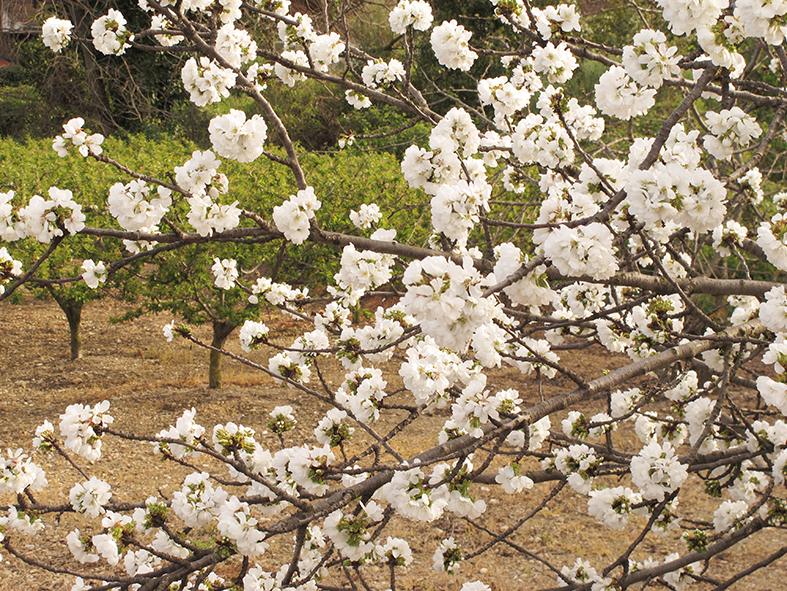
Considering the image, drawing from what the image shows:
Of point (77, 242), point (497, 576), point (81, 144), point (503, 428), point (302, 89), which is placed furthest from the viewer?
point (302, 89)

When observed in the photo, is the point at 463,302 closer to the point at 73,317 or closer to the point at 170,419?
the point at 170,419

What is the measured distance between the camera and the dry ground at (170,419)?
12.8ft

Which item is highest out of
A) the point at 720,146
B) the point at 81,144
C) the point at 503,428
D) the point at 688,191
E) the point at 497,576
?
the point at 720,146

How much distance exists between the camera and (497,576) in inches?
151

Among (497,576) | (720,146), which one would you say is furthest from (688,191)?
(497,576)

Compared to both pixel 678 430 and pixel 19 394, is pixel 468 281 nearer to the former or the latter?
pixel 678 430

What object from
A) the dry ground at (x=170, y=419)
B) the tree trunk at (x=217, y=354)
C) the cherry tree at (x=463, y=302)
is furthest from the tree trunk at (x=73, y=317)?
the cherry tree at (x=463, y=302)

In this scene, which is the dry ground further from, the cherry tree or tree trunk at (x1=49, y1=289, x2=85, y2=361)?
the cherry tree

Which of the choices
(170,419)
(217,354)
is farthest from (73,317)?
(170,419)

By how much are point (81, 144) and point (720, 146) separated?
7.04ft

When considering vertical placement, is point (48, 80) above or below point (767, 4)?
above

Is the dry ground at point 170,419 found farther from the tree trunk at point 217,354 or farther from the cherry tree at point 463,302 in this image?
the cherry tree at point 463,302

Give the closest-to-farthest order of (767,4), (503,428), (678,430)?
(767,4) → (503,428) → (678,430)

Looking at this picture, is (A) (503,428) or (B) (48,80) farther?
(B) (48,80)
